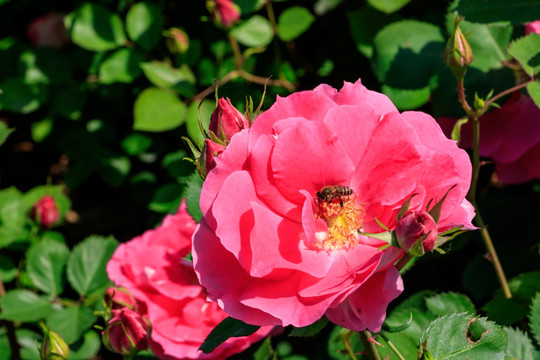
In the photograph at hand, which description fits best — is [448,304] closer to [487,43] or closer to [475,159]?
[475,159]

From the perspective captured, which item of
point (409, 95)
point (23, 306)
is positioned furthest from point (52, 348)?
point (409, 95)

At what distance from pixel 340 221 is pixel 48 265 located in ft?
3.32

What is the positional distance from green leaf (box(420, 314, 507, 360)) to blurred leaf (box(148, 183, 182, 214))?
86 centimetres

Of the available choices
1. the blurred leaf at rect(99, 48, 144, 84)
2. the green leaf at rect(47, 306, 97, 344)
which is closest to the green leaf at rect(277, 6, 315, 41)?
the blurred leaf at rect(99, 48, 144, 84)

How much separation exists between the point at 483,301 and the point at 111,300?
Result: 0.93 m

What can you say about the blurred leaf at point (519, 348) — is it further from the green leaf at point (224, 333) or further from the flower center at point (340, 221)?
the green leaf at point (224, 333)

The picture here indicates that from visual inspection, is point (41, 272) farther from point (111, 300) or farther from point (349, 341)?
point (349, 341)

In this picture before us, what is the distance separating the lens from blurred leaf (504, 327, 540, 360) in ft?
3.23

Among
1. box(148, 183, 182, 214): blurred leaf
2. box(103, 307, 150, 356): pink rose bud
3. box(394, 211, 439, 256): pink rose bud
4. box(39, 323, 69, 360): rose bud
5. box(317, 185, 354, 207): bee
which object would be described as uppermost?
box(394, 211, 439, 256): pink rose bud

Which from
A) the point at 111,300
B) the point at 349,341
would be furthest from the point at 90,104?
the point at 349,341

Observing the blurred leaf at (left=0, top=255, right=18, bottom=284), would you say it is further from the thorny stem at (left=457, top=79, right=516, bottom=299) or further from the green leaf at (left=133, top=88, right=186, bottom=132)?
the thorny stem at (left=457, top=79, right=516, bottom=299)

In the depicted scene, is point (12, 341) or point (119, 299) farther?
point (12, 341)

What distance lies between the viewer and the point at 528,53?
105 centimetres

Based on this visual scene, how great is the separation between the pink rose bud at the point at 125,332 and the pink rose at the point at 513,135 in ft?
2.56
